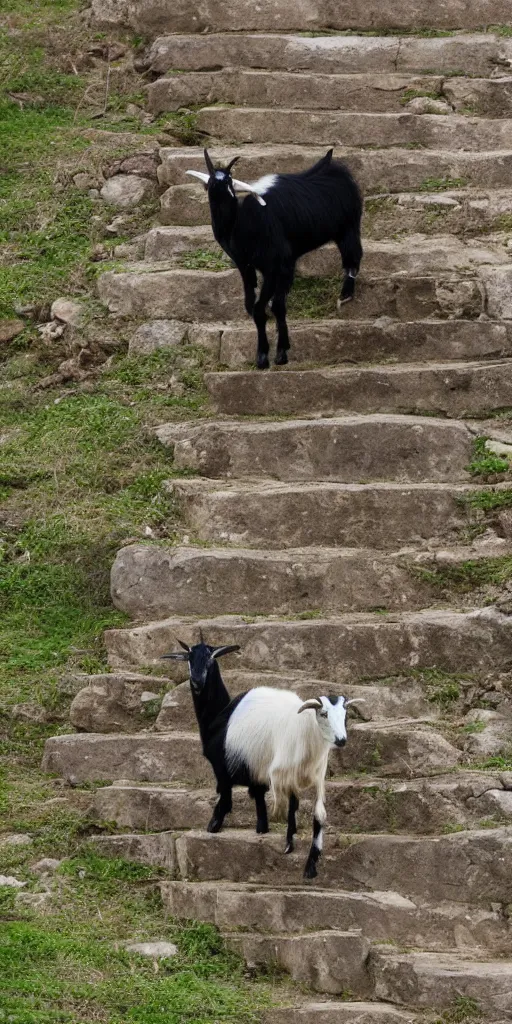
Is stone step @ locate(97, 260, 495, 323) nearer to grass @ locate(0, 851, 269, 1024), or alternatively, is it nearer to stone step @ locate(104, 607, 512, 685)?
stone step @ locate(104, 607, 512, 685)

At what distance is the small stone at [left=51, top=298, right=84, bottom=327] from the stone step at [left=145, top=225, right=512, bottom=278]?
59 centimetres

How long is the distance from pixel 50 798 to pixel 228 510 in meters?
1.97

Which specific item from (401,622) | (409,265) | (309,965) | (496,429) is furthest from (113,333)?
(309,965)

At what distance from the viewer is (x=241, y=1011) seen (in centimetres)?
566

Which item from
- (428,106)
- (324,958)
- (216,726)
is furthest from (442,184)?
(324,958)

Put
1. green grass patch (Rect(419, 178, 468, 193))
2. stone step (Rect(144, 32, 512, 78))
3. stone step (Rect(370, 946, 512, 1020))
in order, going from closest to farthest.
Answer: stone step (Rect(370, 946, 512, 1020)), green grass patch (Rect(419, 178, 468, 193)), stone step (Rect(144, 32, 512, 78))

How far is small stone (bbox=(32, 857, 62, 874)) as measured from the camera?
263 inches

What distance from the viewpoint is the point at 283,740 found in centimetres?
633

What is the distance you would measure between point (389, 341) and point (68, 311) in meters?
2.36

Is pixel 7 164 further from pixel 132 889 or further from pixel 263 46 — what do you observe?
pixel 132 889

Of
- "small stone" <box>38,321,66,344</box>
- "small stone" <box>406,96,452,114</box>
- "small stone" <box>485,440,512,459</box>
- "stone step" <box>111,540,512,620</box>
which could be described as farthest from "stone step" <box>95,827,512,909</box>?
"small stone" <box>406,96,452,114</box>

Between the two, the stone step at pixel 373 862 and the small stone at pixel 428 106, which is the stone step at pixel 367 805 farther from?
the small stone at pixel 428 106

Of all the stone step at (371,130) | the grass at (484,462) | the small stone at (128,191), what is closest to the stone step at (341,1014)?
the grass at (484,462)

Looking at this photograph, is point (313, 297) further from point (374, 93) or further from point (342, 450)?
point (374, 93)
